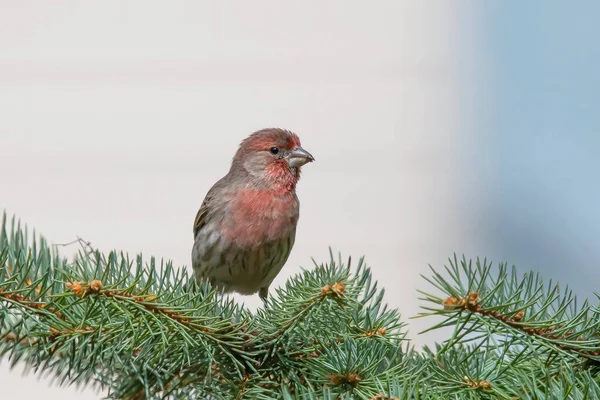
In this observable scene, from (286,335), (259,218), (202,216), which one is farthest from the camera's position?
(202,216)

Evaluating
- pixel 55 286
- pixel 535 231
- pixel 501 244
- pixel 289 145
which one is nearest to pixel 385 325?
pixel 55 286

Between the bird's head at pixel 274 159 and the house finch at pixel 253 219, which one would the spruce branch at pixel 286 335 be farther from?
the bird's head at pixel 274 159

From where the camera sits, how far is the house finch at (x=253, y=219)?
12.9 feet

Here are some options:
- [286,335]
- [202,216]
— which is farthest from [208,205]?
[286,335]

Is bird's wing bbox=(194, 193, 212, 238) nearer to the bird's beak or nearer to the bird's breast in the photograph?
the bird's breast

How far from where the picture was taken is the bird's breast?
392 centimetres

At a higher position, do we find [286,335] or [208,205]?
[208,205]

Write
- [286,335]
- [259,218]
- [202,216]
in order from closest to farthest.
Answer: [286,335]
[259,218]
[202,216]

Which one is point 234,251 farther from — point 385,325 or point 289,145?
point 385,325

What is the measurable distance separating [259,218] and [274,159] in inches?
18.3

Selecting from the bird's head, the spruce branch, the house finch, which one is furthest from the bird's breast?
the spruce branch

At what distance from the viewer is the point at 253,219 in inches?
157

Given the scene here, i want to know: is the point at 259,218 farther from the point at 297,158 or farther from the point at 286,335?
the point at 286,335

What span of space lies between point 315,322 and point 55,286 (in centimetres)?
68
